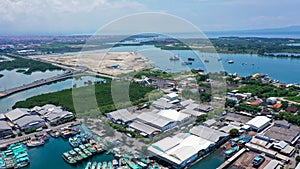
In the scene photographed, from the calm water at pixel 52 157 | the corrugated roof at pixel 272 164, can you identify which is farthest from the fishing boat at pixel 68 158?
the corrugated roof at pixel 272 164

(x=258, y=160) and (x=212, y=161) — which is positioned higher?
(x=258, y=160)

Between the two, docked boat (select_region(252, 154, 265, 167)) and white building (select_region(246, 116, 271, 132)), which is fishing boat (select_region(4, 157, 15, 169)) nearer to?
docked boat (select_region(252, 154, 265, 167))

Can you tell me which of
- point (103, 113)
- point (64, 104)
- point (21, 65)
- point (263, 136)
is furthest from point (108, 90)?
point (21, 65)

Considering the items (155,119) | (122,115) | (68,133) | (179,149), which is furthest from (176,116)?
(68,133)

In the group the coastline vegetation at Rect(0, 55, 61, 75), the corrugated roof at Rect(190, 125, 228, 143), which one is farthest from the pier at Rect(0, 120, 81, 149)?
the coastline vegetation at Rect(0, 55, 61, 75)

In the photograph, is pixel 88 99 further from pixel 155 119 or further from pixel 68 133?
pixel 155 119

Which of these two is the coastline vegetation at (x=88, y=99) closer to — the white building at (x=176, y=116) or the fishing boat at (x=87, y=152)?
the white building at (x=176, y=116)
